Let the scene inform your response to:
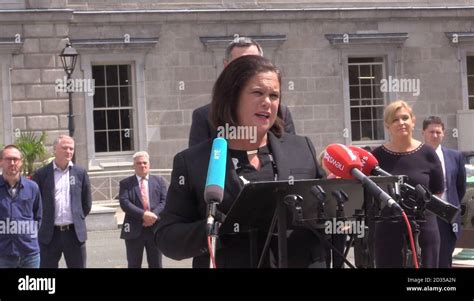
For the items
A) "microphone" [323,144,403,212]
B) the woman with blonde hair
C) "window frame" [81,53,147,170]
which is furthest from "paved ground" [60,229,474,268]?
"microphone" [323,144,403,212]

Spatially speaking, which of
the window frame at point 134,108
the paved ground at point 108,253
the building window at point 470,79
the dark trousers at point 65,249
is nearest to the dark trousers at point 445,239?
the dark trousers at point 65,249

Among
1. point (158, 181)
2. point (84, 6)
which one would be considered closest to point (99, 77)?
point (84, 6)

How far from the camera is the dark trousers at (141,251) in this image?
472 inches

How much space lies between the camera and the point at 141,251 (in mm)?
12055

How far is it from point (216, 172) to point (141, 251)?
828 cm

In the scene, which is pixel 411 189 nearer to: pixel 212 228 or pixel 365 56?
Result: pixel 212 228

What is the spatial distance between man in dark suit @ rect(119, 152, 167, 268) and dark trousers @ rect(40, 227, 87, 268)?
1147 mm

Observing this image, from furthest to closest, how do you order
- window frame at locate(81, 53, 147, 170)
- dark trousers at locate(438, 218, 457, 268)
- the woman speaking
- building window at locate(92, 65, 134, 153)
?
building window at locate(92, 65, 134, 153) → window frame at locate(81, 53, 147, 170) → dark trousers at locate(438, 218, 457, 268) → the woman speaking

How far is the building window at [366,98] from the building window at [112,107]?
20.1ft

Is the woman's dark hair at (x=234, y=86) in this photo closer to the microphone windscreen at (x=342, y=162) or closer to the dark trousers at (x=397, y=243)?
the microphone windscreen at (x=342, y=162)

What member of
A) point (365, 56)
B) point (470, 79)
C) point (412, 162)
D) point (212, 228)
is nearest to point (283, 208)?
point (212, 228)

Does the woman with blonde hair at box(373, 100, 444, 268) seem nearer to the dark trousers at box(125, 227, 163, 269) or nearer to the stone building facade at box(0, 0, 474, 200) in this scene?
the dark trousers at box(125, 227, 163, 269)

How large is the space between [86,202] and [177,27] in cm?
1573

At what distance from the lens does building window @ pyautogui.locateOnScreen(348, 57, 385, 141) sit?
2834cm
